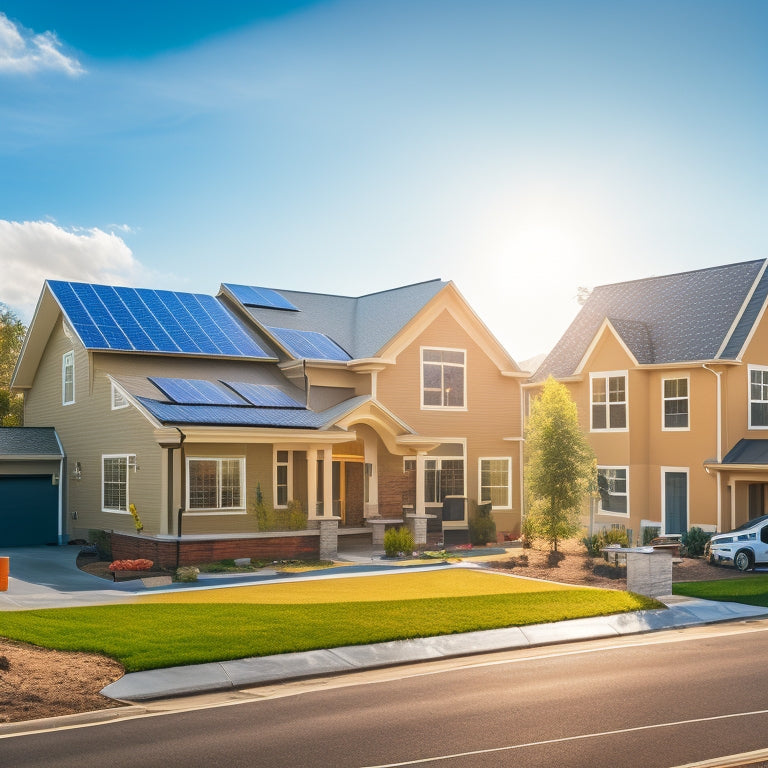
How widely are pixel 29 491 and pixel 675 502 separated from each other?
23.2 m

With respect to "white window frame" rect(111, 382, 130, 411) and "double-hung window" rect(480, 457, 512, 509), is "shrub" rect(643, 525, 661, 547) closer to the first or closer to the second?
"double-hung window" rect(480, 457, 512, 509)

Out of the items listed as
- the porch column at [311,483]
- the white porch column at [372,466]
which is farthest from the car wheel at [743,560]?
the porch column at [311,483]

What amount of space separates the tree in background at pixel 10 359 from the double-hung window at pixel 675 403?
33.8m

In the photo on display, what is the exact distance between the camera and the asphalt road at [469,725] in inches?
372

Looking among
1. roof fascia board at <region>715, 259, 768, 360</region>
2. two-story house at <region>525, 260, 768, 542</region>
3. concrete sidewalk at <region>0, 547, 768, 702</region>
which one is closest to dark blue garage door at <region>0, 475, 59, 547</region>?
concrete sidewalk at <region>0, 547, 768, 702</region>

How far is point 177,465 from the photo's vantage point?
26250 millimetres

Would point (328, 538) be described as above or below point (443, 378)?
below

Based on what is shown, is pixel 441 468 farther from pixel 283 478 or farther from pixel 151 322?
pixel 151 322

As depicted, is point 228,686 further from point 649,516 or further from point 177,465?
point 649,516

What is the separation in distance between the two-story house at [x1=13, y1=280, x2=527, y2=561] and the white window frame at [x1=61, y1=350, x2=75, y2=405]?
→ 123 millimetres

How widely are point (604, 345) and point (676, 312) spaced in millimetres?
3137

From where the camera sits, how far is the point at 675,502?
110 ft

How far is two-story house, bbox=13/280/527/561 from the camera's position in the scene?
27.1 metres

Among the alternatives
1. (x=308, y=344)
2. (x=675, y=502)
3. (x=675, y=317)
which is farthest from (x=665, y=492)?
(x=308, y=344)
